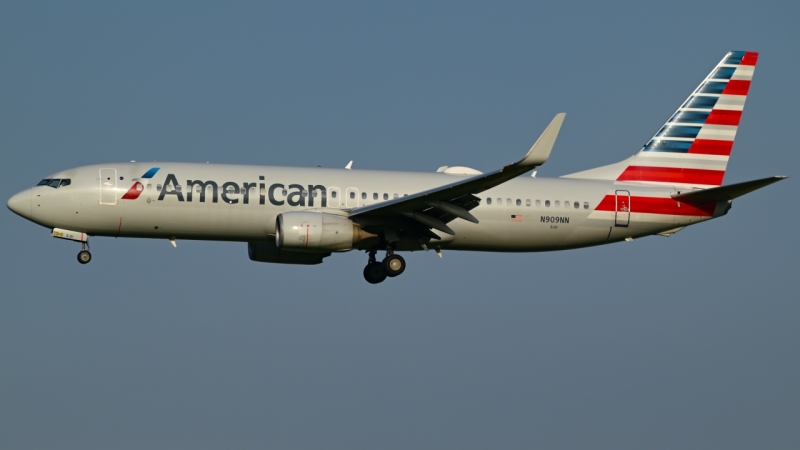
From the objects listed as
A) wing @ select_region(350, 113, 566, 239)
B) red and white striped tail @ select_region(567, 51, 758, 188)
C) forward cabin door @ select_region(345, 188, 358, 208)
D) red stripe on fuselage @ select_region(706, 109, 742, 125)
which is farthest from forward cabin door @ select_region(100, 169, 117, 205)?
red stripe on fuselage @ select_region(706, 109, 742, 125)

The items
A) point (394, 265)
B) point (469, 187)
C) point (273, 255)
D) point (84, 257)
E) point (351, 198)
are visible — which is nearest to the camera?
point (469, 187)

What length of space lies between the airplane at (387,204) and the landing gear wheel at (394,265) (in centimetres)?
5

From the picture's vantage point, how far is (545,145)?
3719cm

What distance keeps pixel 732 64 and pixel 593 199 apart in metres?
10.0

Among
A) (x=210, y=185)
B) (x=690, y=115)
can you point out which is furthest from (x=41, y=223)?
(x=690, y=115)

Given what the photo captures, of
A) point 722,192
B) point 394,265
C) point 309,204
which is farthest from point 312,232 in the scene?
point 722,192

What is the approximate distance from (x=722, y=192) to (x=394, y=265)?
1226 cm

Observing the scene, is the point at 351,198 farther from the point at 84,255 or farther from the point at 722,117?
the point at 722,117

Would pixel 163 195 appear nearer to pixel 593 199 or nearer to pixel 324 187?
pixel 324 187

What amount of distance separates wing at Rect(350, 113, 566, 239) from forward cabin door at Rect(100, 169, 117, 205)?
8.22 m

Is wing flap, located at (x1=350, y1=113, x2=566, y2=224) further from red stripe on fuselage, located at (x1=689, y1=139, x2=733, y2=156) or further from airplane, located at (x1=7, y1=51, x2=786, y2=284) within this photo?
red stripe on fuselage, located at (x1=689, y1=139, x2=733, y2=156)

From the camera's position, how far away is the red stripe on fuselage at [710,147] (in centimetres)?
4888

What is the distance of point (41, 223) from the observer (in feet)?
139

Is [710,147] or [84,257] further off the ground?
[710,147]
